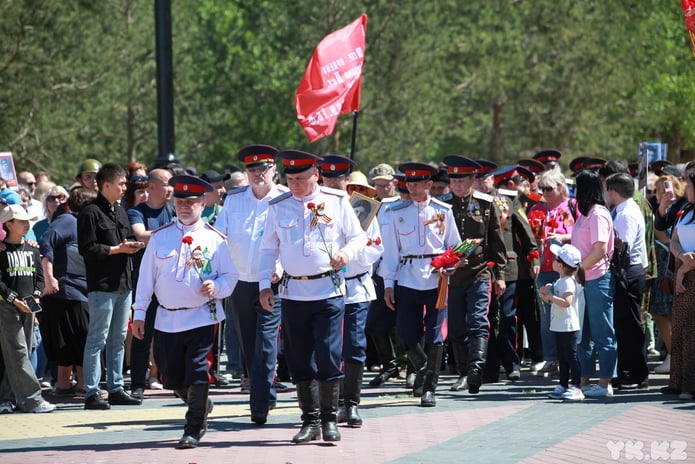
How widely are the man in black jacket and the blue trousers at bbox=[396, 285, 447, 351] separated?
8.21 ft

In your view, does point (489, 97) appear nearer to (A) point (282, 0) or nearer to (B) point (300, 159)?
(A) point (282, 0)

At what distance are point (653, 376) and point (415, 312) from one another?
350 centimetres

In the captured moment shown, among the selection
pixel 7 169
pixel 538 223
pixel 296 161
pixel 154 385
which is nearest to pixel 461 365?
pixel 538 223

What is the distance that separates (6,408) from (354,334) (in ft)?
11.4

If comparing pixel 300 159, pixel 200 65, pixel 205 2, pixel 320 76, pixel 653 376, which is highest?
pixel 205 2

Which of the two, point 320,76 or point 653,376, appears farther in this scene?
point 320,76

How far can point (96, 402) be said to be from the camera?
11.7m

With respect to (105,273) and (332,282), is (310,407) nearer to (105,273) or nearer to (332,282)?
(332,282)

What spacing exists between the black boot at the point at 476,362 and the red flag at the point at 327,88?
5.98 metres

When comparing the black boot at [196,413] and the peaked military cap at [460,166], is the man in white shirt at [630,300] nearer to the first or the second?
the peaked military cap at [460,166]

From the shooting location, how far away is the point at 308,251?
9.58 meters

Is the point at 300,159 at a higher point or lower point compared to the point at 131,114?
lower

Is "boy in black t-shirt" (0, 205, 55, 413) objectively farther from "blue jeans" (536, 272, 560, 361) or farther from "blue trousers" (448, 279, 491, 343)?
"blue jeans" (536, 272, 560, 361)

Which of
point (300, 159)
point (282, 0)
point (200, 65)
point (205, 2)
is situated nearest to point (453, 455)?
point (300, 159)
